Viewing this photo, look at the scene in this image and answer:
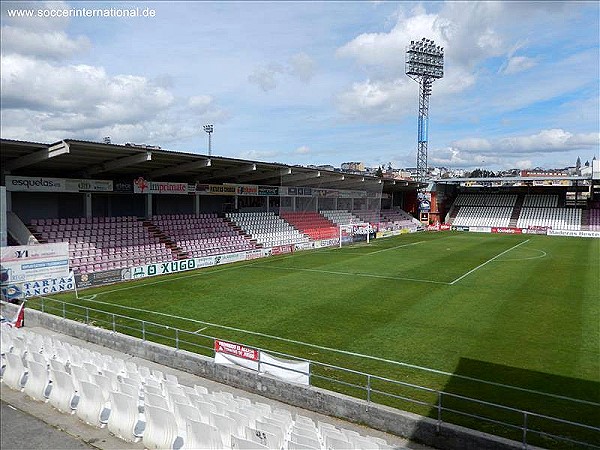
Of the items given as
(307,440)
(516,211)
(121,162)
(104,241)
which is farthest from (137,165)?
(516,211)

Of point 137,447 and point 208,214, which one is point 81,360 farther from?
point 208,214

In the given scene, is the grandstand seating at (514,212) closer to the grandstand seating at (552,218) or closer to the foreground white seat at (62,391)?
the grandstand seating at (552,218)

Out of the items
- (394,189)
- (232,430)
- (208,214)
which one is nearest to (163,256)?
(208,214)

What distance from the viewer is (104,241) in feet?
88.3

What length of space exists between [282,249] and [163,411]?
30.3 m

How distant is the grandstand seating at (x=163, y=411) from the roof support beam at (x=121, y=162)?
16291 millimetres

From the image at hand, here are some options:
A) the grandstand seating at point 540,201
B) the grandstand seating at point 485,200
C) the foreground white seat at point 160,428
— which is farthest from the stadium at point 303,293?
the grandstand seating at point 485,200

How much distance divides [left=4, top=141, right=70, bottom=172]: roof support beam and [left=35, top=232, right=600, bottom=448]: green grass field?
6913 mm

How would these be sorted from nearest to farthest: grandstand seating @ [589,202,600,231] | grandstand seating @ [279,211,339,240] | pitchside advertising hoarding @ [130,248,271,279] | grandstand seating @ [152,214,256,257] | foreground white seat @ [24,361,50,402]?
foreground white seat @ [24,361,50,402], pitchside advertising hoarding @ [130,248,271,279], grandstand seating @ [152,214,256,257], grandstand seating @ [279,211,339,240], grandstand seating @ [589,202,600,231]

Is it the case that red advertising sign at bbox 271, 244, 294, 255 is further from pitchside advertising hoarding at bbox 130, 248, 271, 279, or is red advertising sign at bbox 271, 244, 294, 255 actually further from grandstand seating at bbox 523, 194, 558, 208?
grandstand seating at bbox 523, 194, 558, 208

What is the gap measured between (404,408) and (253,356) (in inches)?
138

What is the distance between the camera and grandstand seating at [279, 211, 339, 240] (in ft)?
145

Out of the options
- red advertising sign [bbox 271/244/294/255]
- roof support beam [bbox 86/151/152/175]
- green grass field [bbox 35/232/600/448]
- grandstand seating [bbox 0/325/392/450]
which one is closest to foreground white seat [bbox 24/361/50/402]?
grandstand seating [bbox 0/325/392/450]

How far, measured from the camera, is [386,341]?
46.2 feet
